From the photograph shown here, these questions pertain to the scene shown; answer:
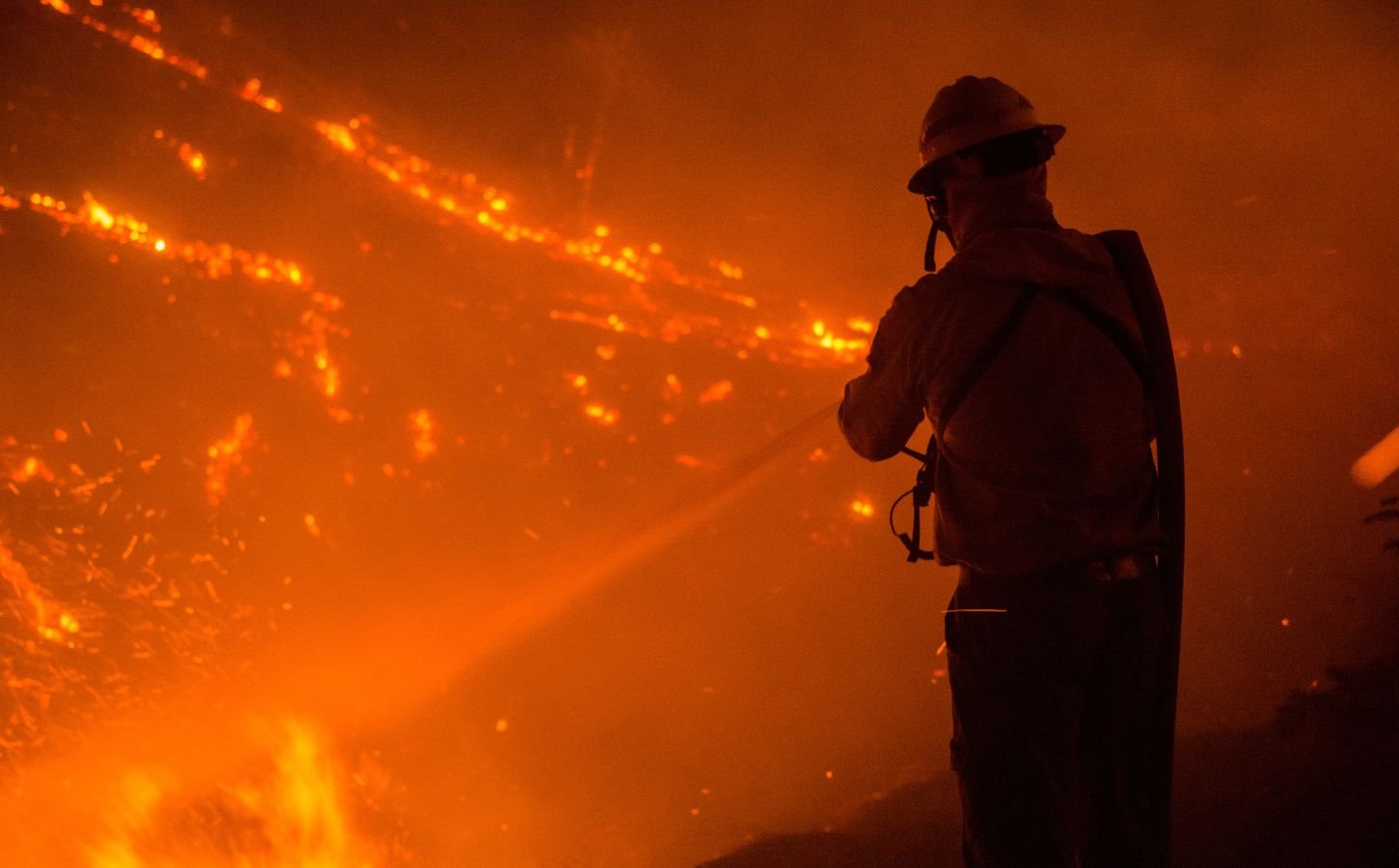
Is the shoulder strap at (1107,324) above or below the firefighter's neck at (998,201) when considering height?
below

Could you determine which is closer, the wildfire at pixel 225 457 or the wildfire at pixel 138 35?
the wildfire at pixel 138 35

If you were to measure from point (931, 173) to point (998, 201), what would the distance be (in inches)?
7.2

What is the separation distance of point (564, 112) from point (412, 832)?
565cm

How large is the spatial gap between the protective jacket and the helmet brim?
0.15 m

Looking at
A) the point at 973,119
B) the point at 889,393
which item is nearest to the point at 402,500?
the point at 889,393

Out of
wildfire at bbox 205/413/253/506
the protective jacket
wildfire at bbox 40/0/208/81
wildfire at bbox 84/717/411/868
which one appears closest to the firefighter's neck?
the protective jacket

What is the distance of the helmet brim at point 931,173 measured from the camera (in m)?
2.03

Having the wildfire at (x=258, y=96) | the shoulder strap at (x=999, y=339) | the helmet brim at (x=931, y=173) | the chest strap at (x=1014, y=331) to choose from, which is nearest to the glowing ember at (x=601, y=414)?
the wildfire at (x=258, y=96)

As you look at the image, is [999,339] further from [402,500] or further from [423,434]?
[402,500]

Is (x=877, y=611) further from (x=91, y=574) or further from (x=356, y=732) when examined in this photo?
(x=91, y=574)

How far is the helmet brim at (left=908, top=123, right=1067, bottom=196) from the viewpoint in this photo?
2.03m

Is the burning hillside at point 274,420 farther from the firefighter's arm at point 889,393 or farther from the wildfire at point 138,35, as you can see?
the firefighter's arm at point 889,393

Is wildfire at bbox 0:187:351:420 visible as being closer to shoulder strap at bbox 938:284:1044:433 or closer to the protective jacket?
the protective jacket

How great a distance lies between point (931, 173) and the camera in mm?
2070
